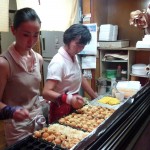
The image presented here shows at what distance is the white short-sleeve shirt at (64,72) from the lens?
1.72m

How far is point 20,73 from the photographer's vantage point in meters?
1.32

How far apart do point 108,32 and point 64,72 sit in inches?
68.9

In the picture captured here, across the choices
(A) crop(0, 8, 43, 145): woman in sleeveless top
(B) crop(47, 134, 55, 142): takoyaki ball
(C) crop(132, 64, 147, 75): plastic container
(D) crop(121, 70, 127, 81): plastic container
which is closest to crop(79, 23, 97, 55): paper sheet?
→ (D) crop(121, 70, 127, 81): plastic container

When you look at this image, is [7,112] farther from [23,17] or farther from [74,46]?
[74,46]

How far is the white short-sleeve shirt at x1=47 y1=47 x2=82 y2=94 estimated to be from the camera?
1.72m

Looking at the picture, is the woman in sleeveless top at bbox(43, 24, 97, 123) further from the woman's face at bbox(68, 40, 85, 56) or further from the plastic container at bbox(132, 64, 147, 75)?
the plastic container at bbox(132, 64, 147, 75)

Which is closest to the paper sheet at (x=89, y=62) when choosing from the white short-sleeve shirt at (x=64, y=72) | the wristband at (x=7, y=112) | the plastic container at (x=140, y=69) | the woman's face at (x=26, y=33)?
the plastic container at (x=140, y=69)

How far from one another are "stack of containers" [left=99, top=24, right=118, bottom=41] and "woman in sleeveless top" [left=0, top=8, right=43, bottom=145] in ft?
6.75

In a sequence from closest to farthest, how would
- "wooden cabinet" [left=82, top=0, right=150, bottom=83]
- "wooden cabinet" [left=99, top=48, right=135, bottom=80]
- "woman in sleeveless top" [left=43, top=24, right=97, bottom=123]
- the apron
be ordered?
the apron
"woman in sleeveless top" [left=43, top=24, right=97, bottom=123]
"wooden cabinet" [left=99, top=48, right=135, bottom=80]
"wooden cabinet" [left=82, top=0, right=150, bottom=83]

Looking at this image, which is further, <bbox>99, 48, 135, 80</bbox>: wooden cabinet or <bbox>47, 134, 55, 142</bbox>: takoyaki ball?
<bbox>99, 48, 135, 80</bbox>: wooden cabinet

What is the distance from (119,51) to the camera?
332 centimetres

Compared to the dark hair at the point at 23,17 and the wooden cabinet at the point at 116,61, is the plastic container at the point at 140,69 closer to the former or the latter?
the wooden cabinet at the point at 116,61

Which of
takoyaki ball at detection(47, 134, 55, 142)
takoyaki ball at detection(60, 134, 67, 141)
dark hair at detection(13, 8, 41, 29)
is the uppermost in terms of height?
dark hair at detection(13, 8, 41, 29)

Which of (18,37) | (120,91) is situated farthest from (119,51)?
(18,37)
